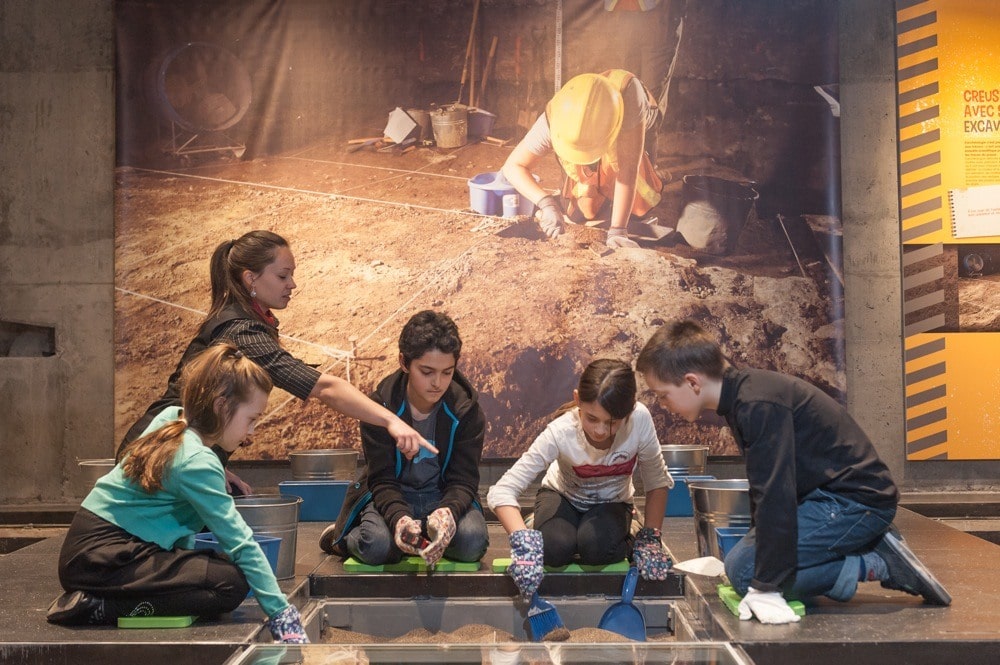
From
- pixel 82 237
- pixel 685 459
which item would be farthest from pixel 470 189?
pixel 82 237

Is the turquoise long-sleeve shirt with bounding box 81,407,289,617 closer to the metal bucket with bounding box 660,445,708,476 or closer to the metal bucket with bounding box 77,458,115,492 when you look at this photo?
the metal bucket with bounding box 77,458,115,492

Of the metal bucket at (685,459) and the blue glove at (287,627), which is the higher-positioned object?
the metal bucket at (685,459)

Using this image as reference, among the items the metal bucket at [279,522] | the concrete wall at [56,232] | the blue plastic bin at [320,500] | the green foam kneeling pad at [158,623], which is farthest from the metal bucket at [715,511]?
the concrete wall at [56,232]

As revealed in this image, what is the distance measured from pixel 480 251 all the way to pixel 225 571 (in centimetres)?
293

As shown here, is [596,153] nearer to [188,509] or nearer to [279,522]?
[279,522]

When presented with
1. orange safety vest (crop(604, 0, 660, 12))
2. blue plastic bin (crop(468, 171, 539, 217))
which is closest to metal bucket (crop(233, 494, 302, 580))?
blue plastic bin (crop(468, 171, 539, 217))

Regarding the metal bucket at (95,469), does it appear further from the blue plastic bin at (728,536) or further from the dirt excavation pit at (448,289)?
the blue plastic bin at (728,536)

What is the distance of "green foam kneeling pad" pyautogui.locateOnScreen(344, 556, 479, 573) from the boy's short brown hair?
943mm

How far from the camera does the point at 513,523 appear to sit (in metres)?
3.02

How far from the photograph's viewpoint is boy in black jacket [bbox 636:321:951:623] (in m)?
2.62

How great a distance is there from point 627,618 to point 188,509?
4.37 feet

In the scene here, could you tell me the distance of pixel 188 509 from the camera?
2611mm

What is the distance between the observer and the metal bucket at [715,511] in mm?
3062

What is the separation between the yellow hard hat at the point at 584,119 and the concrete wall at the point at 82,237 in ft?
4.17
